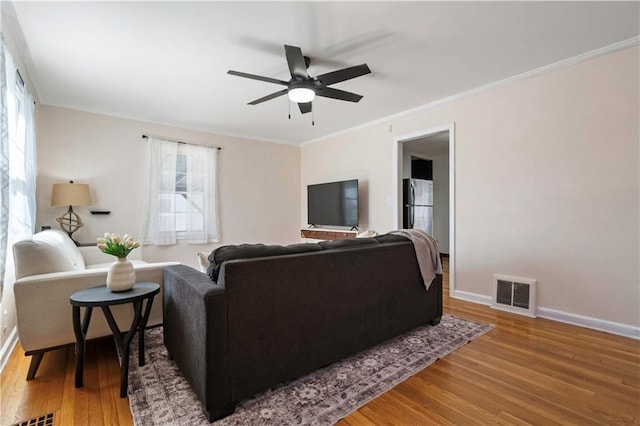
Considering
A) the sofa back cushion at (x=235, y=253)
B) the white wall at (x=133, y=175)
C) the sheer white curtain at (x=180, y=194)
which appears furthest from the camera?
the sheer white curtain at (x=180, y=194)

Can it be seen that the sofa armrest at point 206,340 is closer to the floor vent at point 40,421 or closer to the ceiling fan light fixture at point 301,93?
the floor vent at point 40,421

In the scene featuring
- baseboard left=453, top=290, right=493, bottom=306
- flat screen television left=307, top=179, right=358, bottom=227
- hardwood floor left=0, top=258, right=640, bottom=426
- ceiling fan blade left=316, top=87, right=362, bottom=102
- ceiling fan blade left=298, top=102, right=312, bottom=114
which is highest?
ceiling fan blade left=316, top=87, right=362, bottom=102

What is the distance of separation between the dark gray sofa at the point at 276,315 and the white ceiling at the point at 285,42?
172 cm

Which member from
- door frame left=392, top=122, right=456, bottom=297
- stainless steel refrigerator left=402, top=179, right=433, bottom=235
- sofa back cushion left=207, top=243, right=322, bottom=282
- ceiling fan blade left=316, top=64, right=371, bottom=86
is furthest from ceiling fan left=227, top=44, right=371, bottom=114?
stainless steel refrigerator left=402, top=179, right=433, bottom=235

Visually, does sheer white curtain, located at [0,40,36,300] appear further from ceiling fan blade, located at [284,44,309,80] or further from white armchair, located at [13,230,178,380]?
ceiling fan blade, located at [284,44,309,80]

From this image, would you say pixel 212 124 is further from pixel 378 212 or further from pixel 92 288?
pixel 92 288

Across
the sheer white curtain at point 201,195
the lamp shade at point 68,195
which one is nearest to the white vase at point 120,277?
the lamp shade at point 68,195

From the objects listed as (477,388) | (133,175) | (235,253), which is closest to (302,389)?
(235,253)

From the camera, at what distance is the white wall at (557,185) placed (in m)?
2.59

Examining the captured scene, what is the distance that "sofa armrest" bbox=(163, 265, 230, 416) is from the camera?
58.2 inches

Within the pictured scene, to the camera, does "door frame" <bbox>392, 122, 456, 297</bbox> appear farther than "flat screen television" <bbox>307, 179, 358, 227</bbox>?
No

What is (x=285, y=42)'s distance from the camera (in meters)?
2.54

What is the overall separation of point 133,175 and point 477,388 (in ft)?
16.1

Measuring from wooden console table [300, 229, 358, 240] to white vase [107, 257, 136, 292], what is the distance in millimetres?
3274
